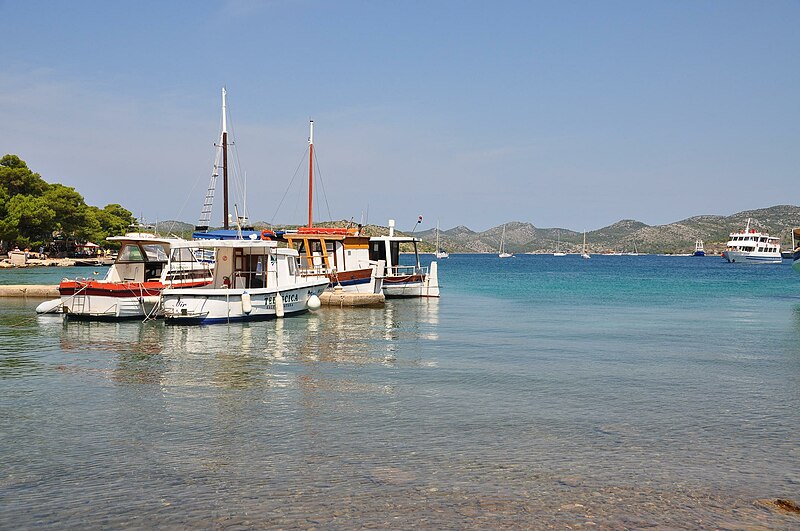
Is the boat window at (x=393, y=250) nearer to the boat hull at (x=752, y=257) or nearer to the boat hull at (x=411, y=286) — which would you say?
the boat hull at (x=411, y=286)

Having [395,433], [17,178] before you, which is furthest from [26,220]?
[395,433]

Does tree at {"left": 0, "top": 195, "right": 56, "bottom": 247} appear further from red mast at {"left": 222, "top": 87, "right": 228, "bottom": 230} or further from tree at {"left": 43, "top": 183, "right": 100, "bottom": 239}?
red mast at {"left": 222, "top": 87, "right": 228, "bottom": 230}

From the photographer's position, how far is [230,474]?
27.3 ft

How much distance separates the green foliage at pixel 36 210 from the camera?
75312mm

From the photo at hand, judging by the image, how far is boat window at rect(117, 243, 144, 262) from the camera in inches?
1165

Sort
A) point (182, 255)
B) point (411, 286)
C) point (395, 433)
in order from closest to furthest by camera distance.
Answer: point (395, 433), point (182, 255), point (411, 286)

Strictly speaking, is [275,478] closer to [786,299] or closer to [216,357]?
[216,357]

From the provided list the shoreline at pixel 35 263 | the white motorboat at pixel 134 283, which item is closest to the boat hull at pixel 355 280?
the white motorboat at pixel 134 283

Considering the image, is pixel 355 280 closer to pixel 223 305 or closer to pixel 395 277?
pixel 395 277

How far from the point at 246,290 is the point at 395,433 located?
18.0 m

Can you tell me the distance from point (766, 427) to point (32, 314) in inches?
1105

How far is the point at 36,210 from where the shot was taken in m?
76.4

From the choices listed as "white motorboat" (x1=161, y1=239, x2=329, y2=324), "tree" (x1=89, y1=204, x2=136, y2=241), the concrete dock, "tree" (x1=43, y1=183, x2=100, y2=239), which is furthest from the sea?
"tree" (x1=89, y1=204, x2=136, y2=241)

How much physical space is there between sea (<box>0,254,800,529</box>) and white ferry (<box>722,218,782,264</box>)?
12463 cm
